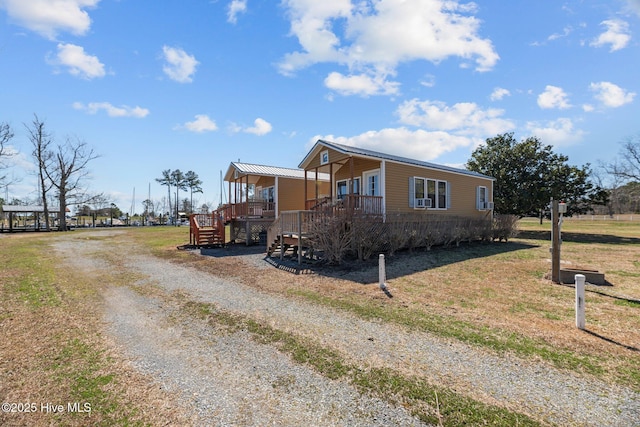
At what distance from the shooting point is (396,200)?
1383 cm

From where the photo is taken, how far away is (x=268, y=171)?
18641 mm

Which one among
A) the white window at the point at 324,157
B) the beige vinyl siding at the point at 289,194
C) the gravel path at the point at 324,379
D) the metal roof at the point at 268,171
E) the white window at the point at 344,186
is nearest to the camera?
the gravel path at the point at 324,379

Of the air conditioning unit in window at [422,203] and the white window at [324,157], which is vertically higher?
the white window at [324,157]

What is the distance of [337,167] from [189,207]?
6242cm

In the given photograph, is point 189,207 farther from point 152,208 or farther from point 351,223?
point 351,223

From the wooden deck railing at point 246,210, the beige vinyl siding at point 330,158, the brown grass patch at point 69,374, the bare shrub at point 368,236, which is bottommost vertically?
the brown grass patch at point 69,374

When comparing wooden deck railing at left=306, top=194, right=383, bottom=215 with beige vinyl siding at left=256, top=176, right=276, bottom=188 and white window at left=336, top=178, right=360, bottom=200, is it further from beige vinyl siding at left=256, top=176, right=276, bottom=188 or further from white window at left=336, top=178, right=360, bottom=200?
beige vinyl siding at left=256, top=176, right=276, bottom=188

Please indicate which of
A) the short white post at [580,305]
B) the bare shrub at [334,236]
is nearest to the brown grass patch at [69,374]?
the short white post at [580,305]

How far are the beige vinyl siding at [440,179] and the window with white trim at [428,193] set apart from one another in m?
0.20

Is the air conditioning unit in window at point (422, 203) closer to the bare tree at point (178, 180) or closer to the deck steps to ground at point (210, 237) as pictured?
the deck steps to ground at point (210, 237)

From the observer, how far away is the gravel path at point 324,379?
8.92ft

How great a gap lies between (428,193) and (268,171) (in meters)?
9.40

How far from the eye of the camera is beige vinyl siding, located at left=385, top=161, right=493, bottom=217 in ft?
44.8

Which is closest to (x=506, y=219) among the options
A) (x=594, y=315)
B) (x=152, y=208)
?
(x=594, y=315)
